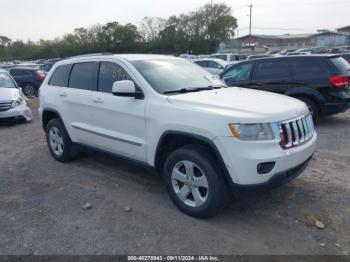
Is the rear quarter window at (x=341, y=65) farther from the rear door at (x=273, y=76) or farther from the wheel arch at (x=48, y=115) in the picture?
the wheel arch at (x=48, y=115)

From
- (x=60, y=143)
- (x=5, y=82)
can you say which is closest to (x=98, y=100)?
(x=60, y=143)

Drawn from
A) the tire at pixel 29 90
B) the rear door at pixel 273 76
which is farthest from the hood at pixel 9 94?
the tire at pixel 29 90

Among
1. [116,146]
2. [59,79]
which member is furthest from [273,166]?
[59,79]

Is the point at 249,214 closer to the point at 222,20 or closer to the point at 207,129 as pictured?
the point at 207,129

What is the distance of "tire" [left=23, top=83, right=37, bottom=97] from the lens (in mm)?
17500

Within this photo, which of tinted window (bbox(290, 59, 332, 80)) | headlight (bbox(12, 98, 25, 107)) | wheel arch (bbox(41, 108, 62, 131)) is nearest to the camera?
wheel arch (bbox(41, 108, 62, 131))

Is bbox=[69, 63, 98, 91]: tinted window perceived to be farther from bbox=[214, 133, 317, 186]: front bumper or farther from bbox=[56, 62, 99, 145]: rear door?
bbox=[214, 133, 317, 186]: front bumper

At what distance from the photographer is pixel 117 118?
4500mm

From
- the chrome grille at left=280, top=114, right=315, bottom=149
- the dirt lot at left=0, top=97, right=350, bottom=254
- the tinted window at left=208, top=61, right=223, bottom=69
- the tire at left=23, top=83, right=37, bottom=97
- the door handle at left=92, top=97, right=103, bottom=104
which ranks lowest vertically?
the tire at left=23, top=83, right=37, bottom=97

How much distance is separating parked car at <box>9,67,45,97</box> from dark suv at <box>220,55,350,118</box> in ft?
40.7

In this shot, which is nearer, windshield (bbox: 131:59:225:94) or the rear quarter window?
windshield (bbox: 131:59:225:94)

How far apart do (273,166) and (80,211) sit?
2.33 metres

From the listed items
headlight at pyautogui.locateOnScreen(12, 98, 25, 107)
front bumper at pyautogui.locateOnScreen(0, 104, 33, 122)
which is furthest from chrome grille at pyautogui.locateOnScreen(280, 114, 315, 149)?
headlight at pyautogui.locateOnScreen(12, 98, 25, 107)

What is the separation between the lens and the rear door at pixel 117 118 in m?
4.23
